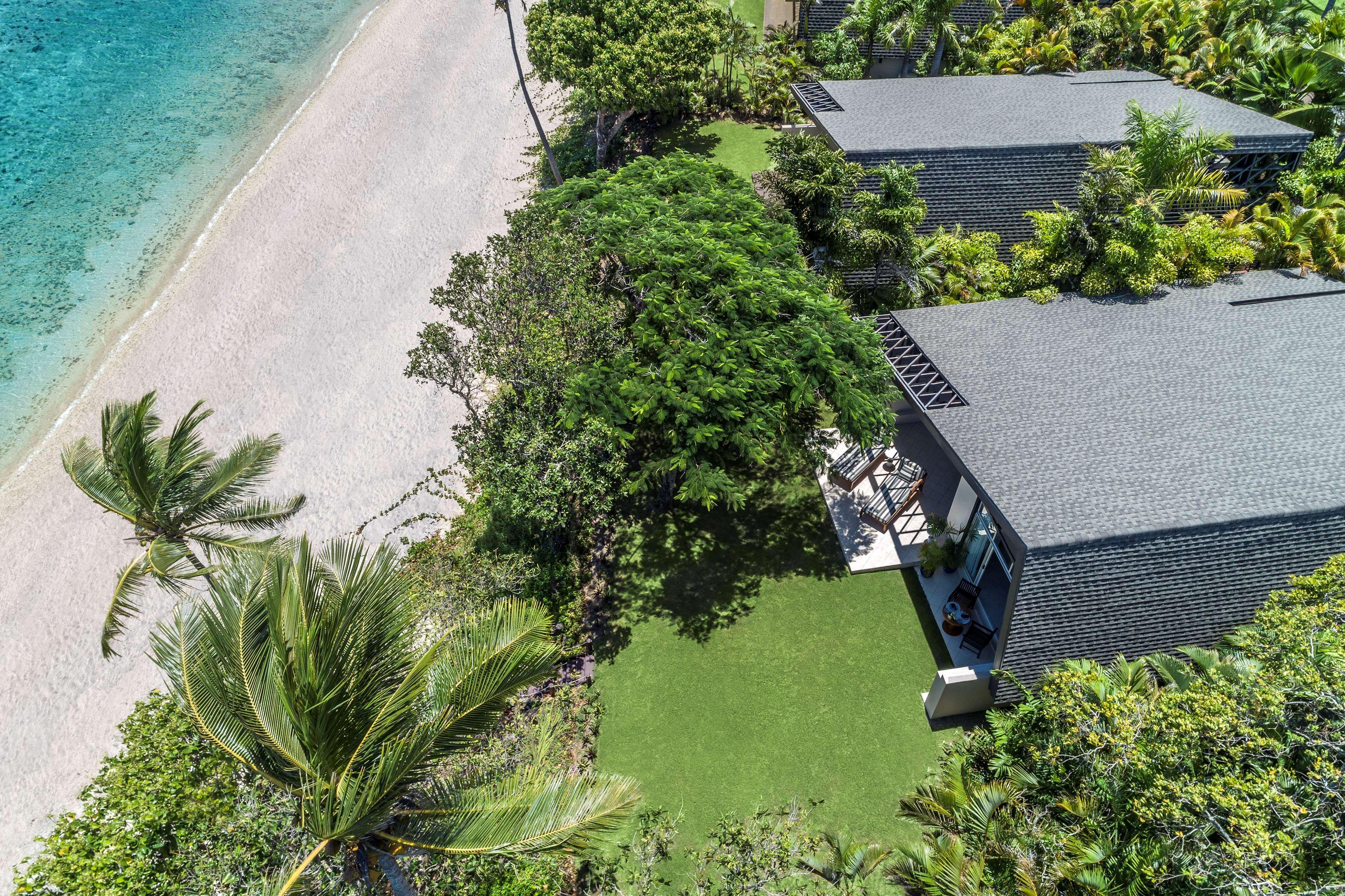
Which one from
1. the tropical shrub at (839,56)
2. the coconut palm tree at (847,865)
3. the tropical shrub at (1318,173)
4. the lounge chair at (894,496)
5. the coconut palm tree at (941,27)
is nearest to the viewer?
the coconut palm tree at (847,865)

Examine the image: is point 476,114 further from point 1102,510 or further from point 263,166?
point 1102,510

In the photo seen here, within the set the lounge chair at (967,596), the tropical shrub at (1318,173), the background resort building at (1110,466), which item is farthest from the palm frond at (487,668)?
the tropical shrub at (1318,173)

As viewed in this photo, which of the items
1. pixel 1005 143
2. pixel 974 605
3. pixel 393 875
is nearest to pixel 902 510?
pixel 974 605

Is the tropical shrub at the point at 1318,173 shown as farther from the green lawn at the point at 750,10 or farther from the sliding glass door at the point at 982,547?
the green lawn at the point at 750,10

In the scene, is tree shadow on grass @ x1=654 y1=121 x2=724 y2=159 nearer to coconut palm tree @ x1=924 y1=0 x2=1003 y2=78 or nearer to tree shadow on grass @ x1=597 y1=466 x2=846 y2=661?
coconut palm tree @ x1=924 y1=0 x2=1003 y2=78

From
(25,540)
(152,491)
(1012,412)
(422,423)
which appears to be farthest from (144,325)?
(1012,412)

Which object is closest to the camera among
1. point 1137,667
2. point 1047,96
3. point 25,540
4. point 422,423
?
point 1137,667
